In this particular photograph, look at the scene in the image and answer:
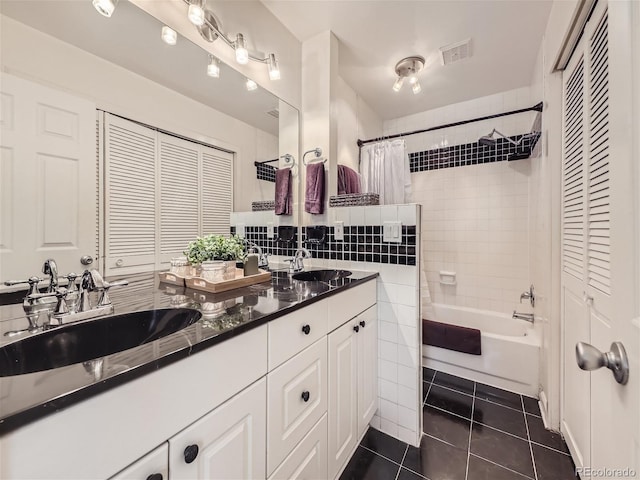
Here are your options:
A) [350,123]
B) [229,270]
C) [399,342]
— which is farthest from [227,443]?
[350,123]

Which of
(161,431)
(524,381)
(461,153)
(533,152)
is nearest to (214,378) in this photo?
(161,431)

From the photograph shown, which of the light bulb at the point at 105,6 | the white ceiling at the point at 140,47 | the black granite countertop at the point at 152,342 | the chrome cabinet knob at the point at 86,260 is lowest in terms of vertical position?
the black granite countertop at the point at 152,342

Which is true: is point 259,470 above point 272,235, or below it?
below

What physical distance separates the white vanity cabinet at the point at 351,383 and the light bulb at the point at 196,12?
5.23 ft

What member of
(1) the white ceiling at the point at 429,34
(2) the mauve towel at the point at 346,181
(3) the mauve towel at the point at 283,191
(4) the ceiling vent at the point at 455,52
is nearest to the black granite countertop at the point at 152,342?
(3) the mauve towel at the point at 283,191

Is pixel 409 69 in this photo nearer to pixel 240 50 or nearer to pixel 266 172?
pixel 240 50

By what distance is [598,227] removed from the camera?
961 millimetres

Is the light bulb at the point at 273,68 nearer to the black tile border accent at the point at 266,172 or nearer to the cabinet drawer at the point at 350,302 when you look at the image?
the black tile border accent at the point at 266,172

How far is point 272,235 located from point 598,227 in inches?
64.6

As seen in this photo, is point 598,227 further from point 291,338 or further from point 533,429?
point 533,429

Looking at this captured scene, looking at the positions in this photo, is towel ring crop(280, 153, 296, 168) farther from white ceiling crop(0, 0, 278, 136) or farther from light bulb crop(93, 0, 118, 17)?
light bulb crop(93, 0, 118, 17)

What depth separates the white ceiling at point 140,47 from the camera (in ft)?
2.91

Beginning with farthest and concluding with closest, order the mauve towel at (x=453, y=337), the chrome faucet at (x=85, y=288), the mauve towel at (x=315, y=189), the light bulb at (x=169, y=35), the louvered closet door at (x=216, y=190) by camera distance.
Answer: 1. the mauve towel at (x=453, y=337)
2. the mauve towel at (x=315, y=189)
3. the louvered closet door at (x=216, y=190)
4. the light bulb at (x=169, y=35)
5. the chrome faucet at (x=85, y=288)

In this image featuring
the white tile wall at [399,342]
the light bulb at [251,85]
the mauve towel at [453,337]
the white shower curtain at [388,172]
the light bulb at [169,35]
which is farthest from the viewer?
the white shower curtain at [388,172]
